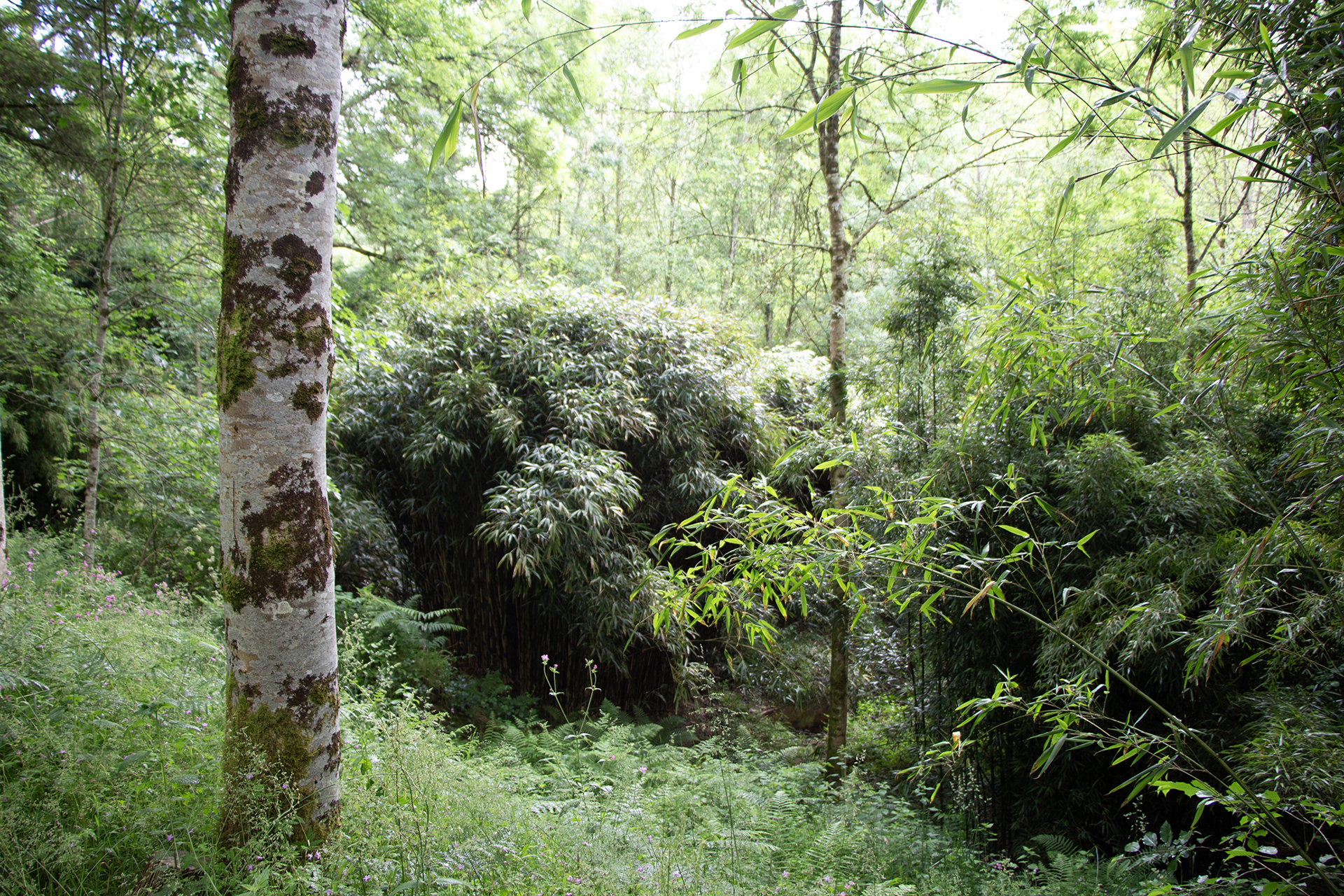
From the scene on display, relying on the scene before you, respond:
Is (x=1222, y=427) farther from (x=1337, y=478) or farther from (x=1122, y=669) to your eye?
(x=1337, y=478)

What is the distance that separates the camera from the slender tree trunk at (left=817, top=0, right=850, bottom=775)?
149 inches

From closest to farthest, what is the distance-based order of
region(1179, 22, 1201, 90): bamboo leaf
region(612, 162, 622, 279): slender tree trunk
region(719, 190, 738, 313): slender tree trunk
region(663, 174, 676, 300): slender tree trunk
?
1. region(1179, 22, 1201, 90): bamboo leaf
2. region(719, 190, 738, 313): slender tree trunk
3. region(663, 174, 676, 300): slender tree trunk
4. region(612, 162, 622, 279): slender tree trunk

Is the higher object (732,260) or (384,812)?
(732,260)

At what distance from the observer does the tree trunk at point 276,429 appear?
1449 mm

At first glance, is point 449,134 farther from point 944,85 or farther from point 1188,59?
point 1188,59

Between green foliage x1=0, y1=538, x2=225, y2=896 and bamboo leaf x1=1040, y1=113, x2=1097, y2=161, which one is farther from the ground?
bamboo leaf x1=1040, y1=113, x2=1097, y2=161

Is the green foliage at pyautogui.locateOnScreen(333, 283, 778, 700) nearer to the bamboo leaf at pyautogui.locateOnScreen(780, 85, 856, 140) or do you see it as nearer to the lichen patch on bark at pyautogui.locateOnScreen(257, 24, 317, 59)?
the lichen patch on bark at pyautogui.locateOnScreen(257, 24, 317, 59)

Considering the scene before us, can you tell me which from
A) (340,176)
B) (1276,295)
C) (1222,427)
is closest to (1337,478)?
(1276,295)

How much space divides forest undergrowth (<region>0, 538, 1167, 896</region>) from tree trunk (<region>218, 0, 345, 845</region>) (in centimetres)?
12

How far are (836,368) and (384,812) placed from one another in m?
3.15

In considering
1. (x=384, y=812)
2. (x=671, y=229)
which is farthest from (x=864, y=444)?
(x=671, y=229)

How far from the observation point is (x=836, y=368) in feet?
12.7

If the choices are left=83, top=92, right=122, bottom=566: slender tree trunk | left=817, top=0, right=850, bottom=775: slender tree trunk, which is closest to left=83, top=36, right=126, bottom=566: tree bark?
left=83, top=92, right=122, bottom=566: slender tree trunk

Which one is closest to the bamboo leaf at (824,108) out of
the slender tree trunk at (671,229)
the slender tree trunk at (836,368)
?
the slender tree trunk at (836,368)
